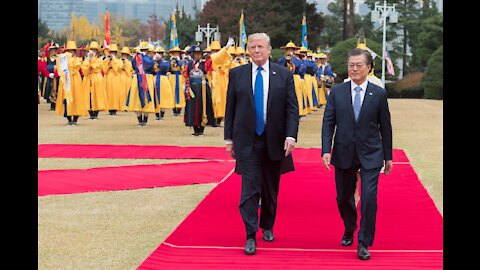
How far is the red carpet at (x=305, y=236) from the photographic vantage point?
6.35 metres

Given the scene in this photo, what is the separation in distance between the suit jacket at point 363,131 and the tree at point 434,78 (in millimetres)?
41121

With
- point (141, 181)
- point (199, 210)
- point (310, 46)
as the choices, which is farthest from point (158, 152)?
point (310, 46)

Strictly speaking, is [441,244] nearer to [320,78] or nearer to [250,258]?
[250,258]

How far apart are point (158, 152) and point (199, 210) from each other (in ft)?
18.8

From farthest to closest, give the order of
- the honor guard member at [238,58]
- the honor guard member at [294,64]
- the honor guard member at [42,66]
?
1. the honor guard member at [42,66]
2. the honor guard member at [294,64]
3. the honor guard member at [238,58]

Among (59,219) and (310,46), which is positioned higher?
(310,46)

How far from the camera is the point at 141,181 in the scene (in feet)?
35.4

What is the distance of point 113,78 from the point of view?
23.2 metres

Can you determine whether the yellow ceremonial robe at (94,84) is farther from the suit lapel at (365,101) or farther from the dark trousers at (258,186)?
Result: the suit lapel at (365,101)

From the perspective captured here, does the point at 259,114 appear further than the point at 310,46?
No

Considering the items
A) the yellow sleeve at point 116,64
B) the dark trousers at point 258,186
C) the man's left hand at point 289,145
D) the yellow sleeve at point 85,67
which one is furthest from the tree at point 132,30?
the man's left hand at point 289,145

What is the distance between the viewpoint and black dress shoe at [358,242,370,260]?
6426mm
